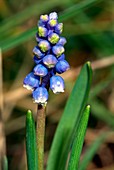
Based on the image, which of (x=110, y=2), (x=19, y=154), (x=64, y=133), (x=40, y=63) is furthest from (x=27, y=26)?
(x=40, y=63)

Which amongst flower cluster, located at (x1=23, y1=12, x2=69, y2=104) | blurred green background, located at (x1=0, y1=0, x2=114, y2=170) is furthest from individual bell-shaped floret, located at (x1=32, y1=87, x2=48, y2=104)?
blurred green background, located at (x1=0, y1=0, x2=114, y2=170)

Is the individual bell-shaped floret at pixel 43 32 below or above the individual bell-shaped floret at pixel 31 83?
above

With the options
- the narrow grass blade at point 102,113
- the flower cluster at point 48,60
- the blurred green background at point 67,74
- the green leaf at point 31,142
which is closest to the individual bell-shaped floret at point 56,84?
the flower cluster at point 48,60

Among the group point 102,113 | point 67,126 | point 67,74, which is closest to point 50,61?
point 67,126

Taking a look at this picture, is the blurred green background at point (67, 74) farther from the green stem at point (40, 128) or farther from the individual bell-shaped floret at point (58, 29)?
the individual bell-shaped floret at point (58, 29)

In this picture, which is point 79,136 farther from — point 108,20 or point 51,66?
point 108,20

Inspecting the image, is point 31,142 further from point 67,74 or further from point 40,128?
point 67,74

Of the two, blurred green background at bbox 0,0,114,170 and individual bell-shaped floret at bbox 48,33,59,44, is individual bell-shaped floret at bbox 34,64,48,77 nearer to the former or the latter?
individual bell-shaped floret at bbox 48,33,59,44
